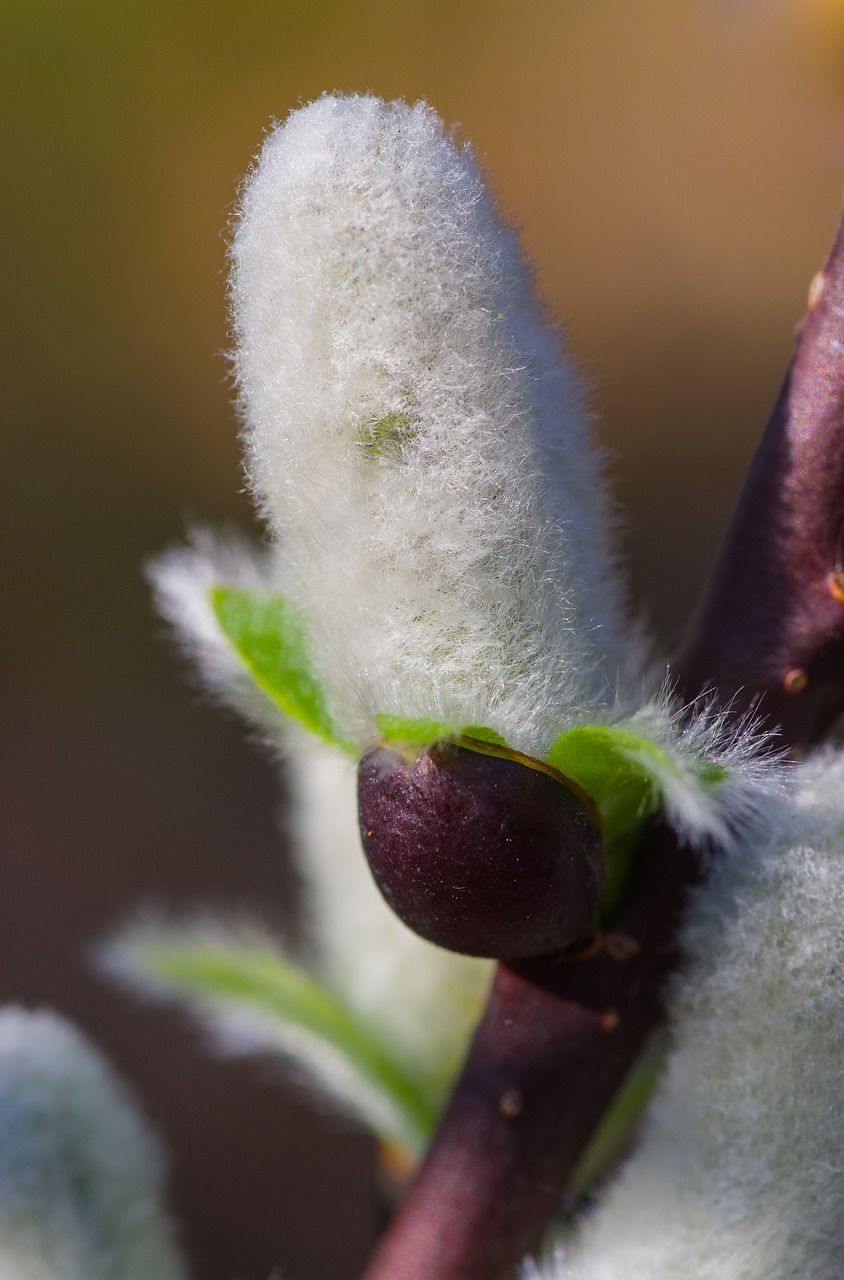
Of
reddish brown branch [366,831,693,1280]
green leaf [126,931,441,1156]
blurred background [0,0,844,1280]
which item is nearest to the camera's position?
reddish brown branch [366,831,693,1280]

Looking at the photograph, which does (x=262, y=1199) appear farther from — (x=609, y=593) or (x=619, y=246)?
(x=619, y=246)

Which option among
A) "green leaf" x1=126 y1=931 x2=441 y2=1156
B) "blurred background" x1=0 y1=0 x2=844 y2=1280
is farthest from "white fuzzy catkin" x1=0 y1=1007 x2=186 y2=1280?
"blurred background" x1=0 y1=0 x2=844 y2=1280

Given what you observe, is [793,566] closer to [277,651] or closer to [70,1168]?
[277,651]

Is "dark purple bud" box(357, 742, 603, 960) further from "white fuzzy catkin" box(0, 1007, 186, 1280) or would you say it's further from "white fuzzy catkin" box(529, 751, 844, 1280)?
"white fuzzy catkin" box(0, 1007, 186, 1280)

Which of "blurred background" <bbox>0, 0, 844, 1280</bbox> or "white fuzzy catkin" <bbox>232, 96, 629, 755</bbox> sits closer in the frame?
"white fuzzy catkin" <bbox>232, 96, 629, 755</bbox>

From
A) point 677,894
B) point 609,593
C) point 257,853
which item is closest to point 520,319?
point 609,593

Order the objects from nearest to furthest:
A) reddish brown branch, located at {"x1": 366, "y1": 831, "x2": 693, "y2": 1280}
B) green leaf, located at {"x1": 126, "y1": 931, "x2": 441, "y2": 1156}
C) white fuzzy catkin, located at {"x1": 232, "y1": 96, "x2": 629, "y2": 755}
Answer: white fuzzy catkin, located at {"x1": 232, "y1": 96, "x2": 629, "y2": 755} → reddish brown branch, located at {"x1": 366, "y1": 831, "x2": 693, "y2": 1280} → green leaf, located at {"x1": 126, "y1": 931, "x2": 441, "y2": 1156}
